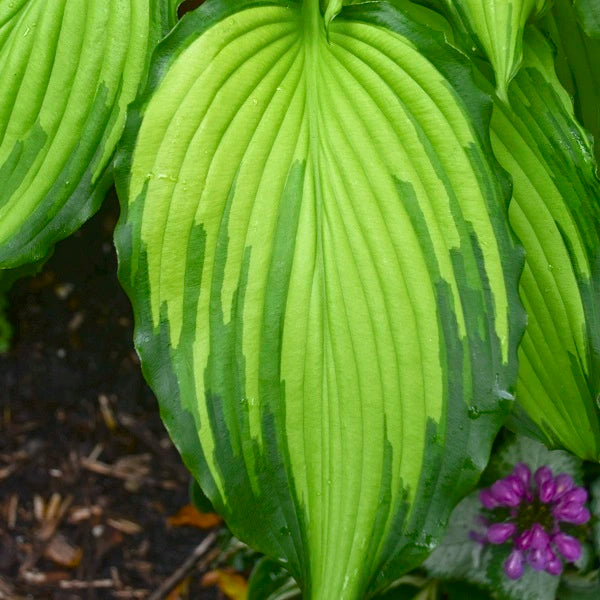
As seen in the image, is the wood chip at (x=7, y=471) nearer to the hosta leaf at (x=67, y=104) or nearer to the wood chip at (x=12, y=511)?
the wood chip at (x=12, y=511)

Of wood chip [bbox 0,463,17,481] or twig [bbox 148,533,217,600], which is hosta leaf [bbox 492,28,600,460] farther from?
wood chip [bbox 0,463,17,481]

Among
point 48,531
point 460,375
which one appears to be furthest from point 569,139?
point 48,531

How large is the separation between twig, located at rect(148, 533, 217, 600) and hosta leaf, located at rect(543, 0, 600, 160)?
95 cm

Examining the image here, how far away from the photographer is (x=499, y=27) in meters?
0.67

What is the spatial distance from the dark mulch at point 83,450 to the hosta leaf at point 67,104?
789 mm

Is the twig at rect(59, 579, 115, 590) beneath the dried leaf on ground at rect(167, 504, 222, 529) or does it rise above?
beneath

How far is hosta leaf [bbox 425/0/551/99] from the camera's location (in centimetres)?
66

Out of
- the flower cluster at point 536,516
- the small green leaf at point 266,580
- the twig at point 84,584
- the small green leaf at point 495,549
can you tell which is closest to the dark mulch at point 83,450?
the twig at point 84,584

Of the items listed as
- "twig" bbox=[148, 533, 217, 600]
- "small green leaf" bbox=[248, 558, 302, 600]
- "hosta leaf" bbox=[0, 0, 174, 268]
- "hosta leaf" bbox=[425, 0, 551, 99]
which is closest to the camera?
"hosta leaf" bbox=[425, 0, 551, 99]

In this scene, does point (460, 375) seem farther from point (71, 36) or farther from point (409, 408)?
point (71, 36)

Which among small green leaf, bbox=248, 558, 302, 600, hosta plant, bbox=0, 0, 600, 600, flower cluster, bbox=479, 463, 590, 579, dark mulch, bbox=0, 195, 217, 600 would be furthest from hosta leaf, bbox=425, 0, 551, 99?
dark mulch, bbox=0, 195, 217, 600

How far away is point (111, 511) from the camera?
149 cm

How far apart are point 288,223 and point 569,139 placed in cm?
28

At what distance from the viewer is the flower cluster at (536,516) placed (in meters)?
0.97
